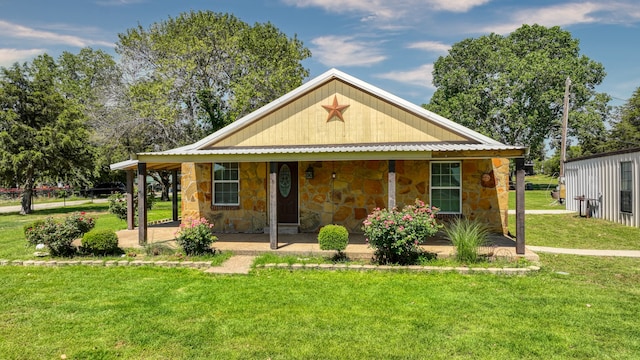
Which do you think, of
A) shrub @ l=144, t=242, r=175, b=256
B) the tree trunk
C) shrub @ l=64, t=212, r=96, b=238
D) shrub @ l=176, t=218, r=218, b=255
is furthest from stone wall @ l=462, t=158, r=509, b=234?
the tree trunk

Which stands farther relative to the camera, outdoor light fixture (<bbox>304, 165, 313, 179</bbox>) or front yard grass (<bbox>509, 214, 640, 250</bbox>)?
outdoor light fixture (<bbox>304, 165, 313, 179</bbox>)

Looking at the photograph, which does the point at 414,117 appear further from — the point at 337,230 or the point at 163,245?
the point at 163,245

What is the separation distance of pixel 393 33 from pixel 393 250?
13.7 meters

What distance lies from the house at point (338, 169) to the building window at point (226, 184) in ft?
0.11

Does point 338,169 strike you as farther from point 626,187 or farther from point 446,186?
point 626,187

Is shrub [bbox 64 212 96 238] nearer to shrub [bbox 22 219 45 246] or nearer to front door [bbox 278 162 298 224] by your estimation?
shrub [bbox 22 219 45 246]

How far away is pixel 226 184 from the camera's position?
12281 mm

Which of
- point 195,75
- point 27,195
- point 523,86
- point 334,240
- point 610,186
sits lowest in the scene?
point 334,240

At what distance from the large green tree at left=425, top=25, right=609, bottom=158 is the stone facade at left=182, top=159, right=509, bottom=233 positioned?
2507cm

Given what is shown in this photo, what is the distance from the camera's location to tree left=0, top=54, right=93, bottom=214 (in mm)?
21078

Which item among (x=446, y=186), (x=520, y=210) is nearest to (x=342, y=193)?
(x=446, y=186)

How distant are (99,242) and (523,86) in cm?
3489

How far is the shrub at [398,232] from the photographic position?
7711 millimetres

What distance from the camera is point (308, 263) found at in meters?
8.14
